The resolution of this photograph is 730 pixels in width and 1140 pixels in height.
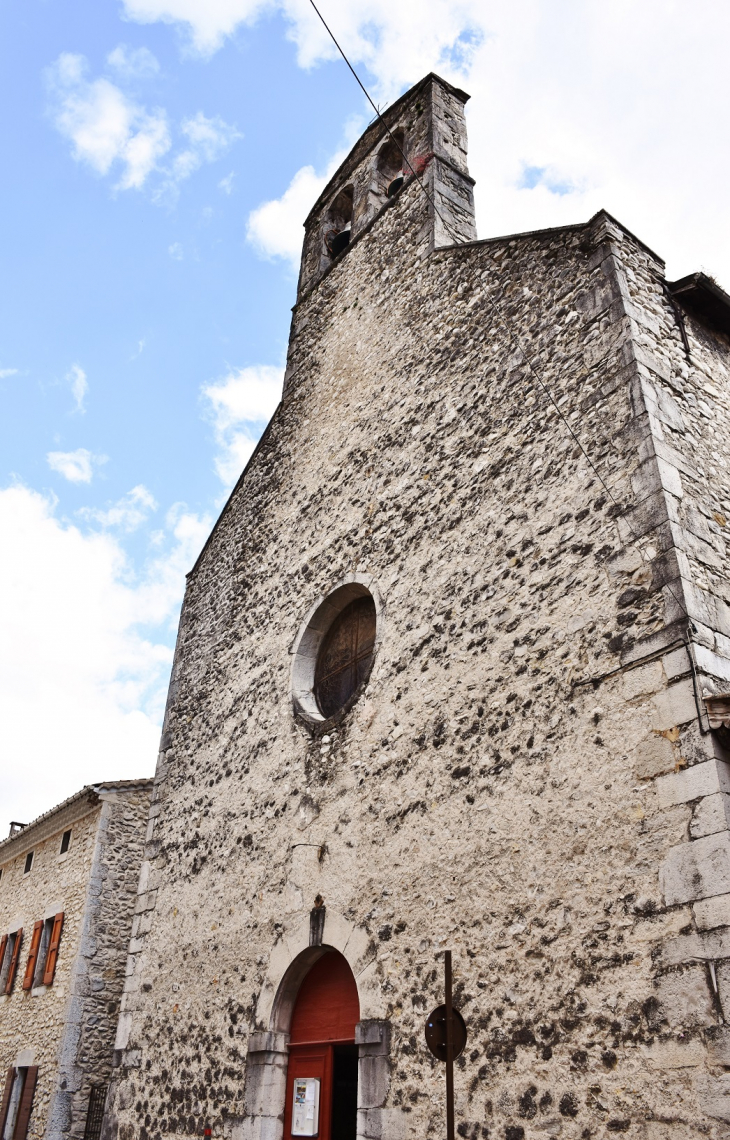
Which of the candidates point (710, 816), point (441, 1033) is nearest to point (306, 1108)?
point (441, 1033)

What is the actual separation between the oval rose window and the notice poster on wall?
2.83 m

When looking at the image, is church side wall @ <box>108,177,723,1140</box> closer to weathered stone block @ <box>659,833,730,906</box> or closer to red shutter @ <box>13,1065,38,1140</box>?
weathered stone block @ <box>659,833,730,906</box>

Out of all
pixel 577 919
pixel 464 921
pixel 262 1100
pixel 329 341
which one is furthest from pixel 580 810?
pixel 329 341

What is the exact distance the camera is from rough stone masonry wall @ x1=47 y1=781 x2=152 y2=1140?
416 inches

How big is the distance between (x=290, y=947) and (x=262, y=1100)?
3.52 ft

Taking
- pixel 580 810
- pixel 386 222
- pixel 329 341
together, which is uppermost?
pixel 386 222

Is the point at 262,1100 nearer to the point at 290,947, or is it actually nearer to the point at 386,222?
the point at 290,947

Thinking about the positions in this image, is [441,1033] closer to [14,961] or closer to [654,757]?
[654,757]

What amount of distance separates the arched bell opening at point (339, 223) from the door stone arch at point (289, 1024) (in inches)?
334

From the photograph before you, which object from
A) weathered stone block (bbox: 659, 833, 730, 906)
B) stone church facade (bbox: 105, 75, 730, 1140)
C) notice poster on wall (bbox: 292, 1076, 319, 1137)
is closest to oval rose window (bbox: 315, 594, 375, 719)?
stone church facade (bbox: 105, 75, 730, 1140)

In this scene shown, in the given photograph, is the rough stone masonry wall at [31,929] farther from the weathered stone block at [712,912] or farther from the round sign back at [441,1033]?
the weathered stone block at [712,912]

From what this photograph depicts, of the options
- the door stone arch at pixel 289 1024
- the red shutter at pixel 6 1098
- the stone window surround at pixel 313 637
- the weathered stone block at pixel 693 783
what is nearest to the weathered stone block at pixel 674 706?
the weathered stone block at pixel 693 783

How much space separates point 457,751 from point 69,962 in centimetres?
824

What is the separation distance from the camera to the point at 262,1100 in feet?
20.7
